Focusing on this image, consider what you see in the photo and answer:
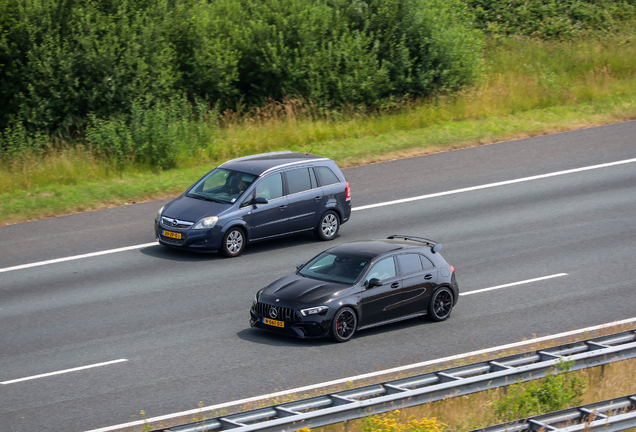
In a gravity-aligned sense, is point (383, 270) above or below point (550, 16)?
below

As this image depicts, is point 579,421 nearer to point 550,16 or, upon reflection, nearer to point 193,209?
point 193,209

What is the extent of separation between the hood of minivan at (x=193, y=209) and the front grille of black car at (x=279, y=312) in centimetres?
427

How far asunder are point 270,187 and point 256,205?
1.98 feet

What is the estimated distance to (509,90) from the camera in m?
28.9

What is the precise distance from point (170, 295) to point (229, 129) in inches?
432

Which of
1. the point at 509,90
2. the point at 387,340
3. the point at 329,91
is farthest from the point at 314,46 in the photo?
the point at 387,340

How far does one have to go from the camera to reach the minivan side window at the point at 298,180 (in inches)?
729

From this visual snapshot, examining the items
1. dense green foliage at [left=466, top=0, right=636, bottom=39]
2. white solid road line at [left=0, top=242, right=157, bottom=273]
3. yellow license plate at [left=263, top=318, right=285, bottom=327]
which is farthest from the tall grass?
yellow license plate at [left=263, top=318, right=285, bottom=327]

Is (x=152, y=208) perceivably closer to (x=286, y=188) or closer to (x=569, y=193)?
(x=286, y=188)

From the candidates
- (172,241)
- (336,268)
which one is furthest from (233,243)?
(336,268)

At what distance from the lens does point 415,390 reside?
941 cm

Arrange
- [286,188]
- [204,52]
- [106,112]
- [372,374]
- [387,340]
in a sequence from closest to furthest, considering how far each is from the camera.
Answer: [372,374] → [387,340] → [286,188] → [106,112] → [204,52]

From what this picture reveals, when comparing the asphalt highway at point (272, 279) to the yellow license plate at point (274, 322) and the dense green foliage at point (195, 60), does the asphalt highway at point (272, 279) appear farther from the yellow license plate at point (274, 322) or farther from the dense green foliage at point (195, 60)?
the dense green foliage at point (195, 60)

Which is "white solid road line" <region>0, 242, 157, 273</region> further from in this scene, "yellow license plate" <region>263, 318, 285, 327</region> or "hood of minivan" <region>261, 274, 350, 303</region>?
"yellow license plate" <region>263, 318, 285, 327</region>
